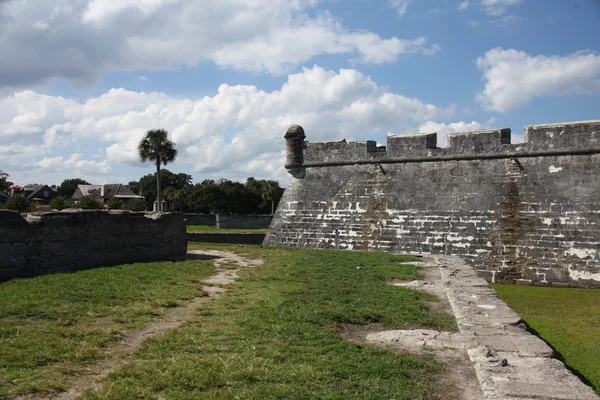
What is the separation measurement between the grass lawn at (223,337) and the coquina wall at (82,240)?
0.70m

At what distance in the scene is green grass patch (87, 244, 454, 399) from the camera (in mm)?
3516

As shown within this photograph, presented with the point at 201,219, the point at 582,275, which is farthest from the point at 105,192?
the point at 582,275

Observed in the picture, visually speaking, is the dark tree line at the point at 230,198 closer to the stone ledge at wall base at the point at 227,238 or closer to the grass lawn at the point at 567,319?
the stone ledge at wall base at the point at 227,238

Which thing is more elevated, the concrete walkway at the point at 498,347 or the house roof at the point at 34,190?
the house roof at the point at 34,190

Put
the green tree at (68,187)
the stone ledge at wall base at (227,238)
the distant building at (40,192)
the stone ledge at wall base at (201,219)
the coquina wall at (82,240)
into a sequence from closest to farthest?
the coquina wall at (82,240)
the stone ledge at wall base at (227,238)
the stone ledge at wall base at (201,219)
the distant building at (40,192)
the green tree at (68,187)

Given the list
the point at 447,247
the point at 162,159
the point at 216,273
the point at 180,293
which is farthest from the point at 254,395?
the point at 162,159

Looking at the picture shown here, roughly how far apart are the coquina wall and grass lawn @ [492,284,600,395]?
756cm

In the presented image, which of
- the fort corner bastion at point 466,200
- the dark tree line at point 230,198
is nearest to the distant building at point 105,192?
the dark tree line at point 230,198

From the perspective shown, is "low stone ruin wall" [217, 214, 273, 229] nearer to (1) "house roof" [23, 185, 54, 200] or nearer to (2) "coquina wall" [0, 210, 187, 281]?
(2) "coquina wall" [0, 210, 187, 281]

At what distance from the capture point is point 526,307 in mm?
9664

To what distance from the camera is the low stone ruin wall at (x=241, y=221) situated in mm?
35375

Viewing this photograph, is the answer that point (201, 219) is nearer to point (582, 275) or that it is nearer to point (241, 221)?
point (241, 221)

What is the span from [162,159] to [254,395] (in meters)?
43.0

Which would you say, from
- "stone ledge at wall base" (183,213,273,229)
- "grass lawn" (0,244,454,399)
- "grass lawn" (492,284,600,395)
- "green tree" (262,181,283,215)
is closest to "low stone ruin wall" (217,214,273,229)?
"stone ledge at wall base" (183,213,273,229)
